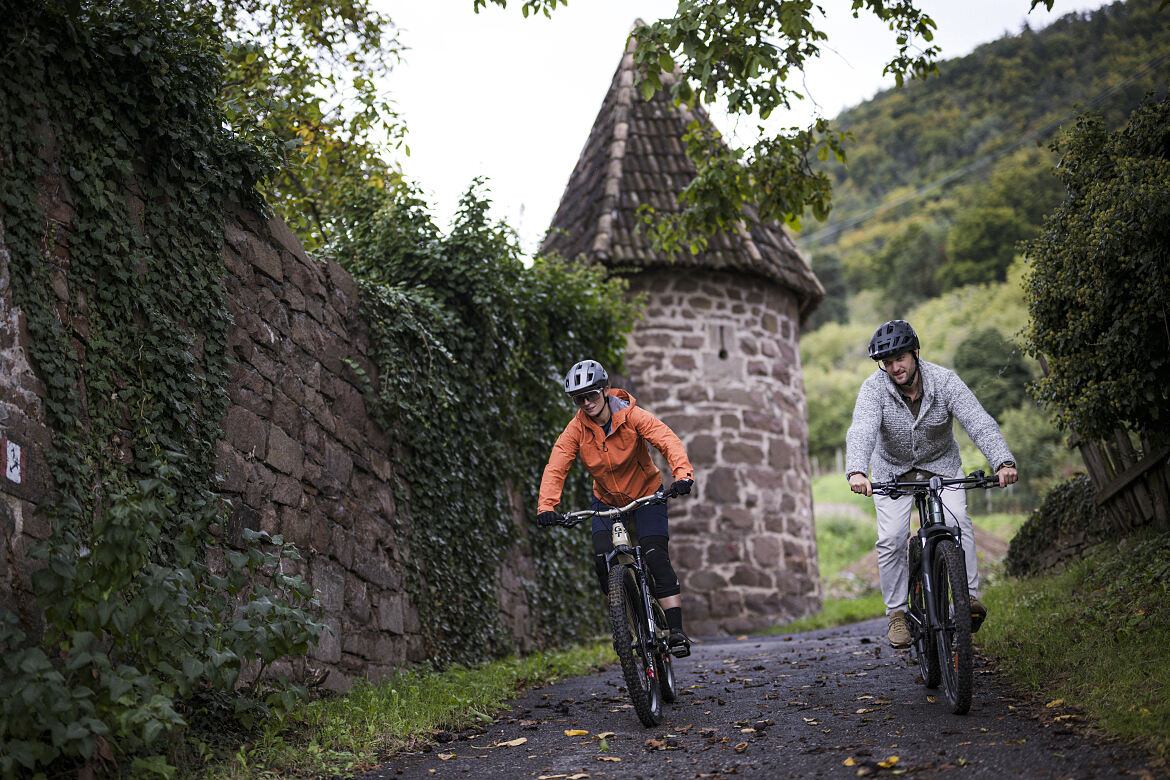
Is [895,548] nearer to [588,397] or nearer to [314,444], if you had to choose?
[588,397]

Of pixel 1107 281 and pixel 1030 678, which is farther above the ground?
pixel 1107 281

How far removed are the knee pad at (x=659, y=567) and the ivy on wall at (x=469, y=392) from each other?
84.2 inches

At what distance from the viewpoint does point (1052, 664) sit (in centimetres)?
586

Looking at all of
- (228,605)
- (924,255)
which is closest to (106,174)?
(228,605)

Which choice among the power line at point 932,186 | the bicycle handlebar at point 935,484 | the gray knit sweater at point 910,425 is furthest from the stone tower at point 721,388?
the power line at point 932,186

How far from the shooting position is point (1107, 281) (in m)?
6.68

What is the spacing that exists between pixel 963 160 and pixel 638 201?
1817 inches

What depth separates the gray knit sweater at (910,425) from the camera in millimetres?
5637

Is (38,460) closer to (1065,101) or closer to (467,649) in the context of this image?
(467,649)

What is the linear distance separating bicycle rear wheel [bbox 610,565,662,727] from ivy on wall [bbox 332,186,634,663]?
7.54 ft

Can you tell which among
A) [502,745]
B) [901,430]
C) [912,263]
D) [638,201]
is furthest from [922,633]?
[912,263]

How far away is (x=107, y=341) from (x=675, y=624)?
10.7 feet

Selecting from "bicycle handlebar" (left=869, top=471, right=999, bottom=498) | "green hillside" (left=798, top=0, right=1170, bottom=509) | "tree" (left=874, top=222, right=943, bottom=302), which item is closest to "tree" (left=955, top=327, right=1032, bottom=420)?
"green hillside" (left=798, top=0, right=1170, bottom=509)

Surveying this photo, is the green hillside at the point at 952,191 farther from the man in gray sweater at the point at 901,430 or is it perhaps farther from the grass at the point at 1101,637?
the man in gray sweater at the point at 901,430
